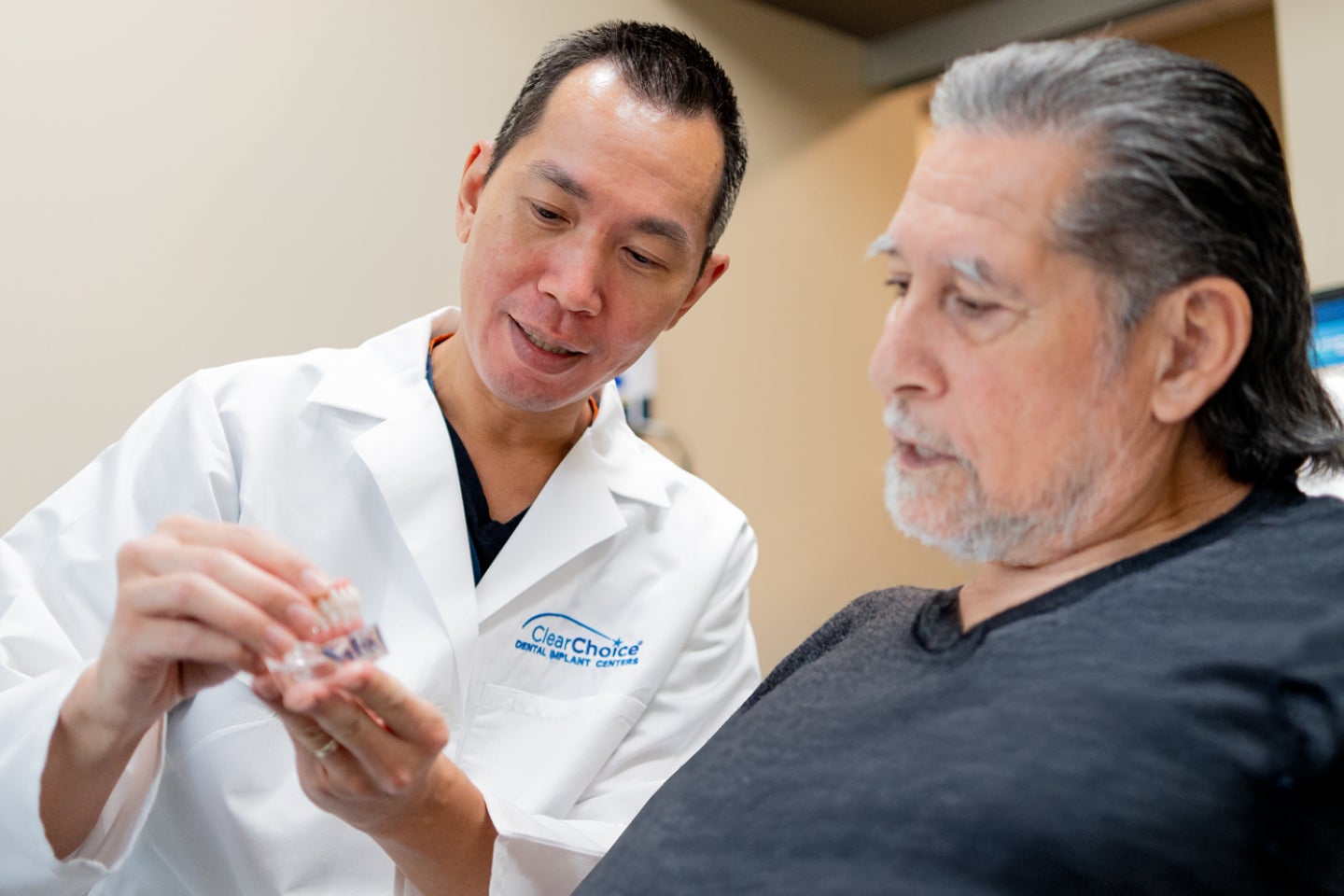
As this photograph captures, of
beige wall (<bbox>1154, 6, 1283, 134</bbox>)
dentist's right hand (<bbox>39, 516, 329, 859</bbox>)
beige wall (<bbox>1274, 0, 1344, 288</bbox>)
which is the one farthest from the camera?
beige wall (<bbox>1154, 6, 1283, 134</bbox>)

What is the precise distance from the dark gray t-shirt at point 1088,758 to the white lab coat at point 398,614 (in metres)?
0.41

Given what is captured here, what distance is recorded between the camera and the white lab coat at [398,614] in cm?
125

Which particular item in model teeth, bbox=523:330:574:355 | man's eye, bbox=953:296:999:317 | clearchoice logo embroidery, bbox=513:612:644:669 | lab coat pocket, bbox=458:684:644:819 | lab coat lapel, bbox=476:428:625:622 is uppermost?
man's eye, bbox=953:296:999:317

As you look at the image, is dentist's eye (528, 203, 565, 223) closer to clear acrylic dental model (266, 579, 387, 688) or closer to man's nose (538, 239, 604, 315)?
man's nose (538, 239, 604, 315)

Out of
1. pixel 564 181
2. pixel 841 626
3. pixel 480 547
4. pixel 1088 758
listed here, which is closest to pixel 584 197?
pixel 564 181

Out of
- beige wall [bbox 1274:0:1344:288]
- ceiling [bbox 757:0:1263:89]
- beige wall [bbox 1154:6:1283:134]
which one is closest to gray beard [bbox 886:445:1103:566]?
beige wall [bbox 1274:0:1344:288]

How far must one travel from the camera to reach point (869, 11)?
3.17m

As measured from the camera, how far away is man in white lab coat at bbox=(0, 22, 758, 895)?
116 centimetres

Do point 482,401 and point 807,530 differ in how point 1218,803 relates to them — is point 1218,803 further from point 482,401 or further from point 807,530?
point 807,530

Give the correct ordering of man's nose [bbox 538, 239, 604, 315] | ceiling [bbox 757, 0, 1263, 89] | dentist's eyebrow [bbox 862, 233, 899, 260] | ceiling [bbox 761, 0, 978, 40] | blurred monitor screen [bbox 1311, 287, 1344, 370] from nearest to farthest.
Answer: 1. dentist's eyebrow [bbox 862, 233, 899, 260]
2. man's nose [bbox 538, 239, 604, 315]
3. blurred monitor screen [bbox 1311, 287, 1344, 370]
4. ceiling [bbox 757, 0, 1263, 89]
5. ceiling [bbox 761, 0, 978, 40]

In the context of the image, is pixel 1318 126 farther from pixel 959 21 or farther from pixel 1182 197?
pixel 1182 197

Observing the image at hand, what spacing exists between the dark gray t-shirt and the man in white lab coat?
0.35 m

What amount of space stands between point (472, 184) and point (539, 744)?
72 cm

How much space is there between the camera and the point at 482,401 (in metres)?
1.50
